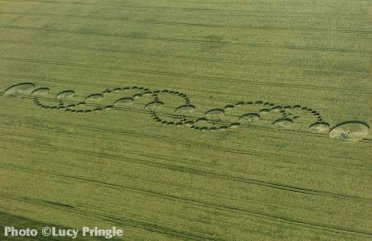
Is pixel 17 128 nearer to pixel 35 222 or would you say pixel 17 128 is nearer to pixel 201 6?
pixel 35 222

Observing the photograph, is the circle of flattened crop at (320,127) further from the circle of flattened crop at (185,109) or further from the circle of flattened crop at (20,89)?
the circle of flattened crop at (20,89)

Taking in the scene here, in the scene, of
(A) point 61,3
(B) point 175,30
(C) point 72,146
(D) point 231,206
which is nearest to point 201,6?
(B) point 175,30

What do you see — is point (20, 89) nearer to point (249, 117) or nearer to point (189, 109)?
point (189, 109)

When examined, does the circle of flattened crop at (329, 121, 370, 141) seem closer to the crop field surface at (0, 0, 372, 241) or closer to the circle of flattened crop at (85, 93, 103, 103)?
the crop field surface at (0, 0, 372, 241)

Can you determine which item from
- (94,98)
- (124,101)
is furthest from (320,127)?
(94,98)

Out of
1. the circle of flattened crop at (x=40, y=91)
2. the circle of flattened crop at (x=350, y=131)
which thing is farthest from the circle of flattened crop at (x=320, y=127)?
the circle of flattened crop at (x=40, y=91)

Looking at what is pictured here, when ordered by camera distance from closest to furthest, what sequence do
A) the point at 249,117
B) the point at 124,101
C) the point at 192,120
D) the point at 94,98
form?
the point at 249,117 < the point at 192,120 < the point at 124,101 < the point at 94,98

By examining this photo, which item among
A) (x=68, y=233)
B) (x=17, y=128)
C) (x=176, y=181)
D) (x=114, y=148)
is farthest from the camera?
(x=17, y=128)
